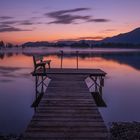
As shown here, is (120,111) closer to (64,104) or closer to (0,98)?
(64,104)

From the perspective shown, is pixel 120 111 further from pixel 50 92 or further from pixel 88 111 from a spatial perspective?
pixel 88 111

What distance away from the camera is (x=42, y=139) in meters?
6.41

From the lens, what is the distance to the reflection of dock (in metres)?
6.69

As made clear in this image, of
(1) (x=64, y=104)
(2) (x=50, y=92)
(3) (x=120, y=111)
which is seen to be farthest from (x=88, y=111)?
(3) (x=120, y=111)

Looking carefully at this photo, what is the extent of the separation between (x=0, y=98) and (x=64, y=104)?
8.52 m

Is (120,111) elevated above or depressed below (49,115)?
below

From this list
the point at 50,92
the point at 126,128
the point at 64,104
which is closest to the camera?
the point at 64,104

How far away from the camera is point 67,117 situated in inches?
315

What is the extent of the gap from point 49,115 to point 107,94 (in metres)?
10.8

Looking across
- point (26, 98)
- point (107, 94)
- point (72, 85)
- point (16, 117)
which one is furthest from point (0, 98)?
point (107, 94)

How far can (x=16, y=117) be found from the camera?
12.7m

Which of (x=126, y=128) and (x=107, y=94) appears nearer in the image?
(x=126, y=128)

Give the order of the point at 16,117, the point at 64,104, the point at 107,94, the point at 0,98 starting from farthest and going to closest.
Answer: the point at 107,94 < the point at 0,98 < the point at 16,117 < the point at 64,104

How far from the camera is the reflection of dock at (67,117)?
6.69 m
